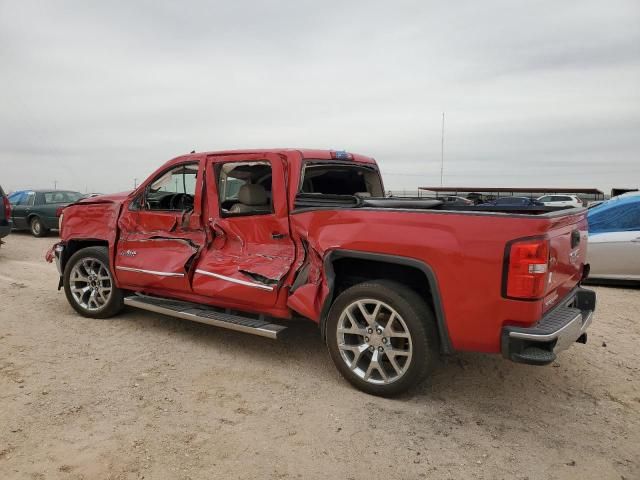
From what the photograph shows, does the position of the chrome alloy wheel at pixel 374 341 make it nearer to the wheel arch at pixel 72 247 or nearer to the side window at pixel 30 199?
the wheel arch at pixel 72 247

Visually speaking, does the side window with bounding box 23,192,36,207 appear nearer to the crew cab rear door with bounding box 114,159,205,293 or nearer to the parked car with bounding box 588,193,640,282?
the crew cab rear door with bounding box 114,159,205,293

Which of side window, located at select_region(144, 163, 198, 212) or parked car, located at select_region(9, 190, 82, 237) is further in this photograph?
parked car, located at select_region(9, 190, 82, 237)

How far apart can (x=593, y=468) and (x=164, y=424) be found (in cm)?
259

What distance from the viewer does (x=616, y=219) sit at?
740 centimetres

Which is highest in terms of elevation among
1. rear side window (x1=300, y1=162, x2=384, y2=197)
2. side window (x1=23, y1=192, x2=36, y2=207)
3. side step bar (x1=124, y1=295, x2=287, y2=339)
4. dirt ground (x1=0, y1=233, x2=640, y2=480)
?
rear side window (x1=300, y1=162, x2=384, y2=197)

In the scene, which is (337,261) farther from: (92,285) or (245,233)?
(92,285)

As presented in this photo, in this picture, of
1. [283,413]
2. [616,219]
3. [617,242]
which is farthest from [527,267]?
[616,219]

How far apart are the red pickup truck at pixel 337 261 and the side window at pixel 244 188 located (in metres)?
0.01

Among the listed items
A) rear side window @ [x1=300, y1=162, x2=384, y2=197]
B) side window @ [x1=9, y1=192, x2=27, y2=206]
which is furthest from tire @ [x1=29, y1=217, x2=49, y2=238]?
rear side window @ [x1=300, y1=162, x2=384, y2=197]

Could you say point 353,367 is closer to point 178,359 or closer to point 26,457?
point 178,359

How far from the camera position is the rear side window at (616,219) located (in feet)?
23.8

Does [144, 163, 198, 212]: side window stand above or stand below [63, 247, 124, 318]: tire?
above

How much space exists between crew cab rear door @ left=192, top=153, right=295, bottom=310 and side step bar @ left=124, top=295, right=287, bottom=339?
145 millimetres

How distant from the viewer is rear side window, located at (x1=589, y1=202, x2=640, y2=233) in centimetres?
725
